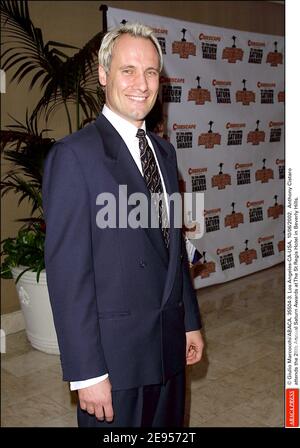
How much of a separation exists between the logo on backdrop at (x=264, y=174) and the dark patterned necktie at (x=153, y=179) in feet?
13.8

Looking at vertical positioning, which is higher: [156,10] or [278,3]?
[278,3]

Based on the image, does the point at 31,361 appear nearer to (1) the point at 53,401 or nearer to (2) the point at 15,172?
(1) the point at 53,401

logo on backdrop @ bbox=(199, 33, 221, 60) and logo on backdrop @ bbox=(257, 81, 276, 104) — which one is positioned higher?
logo on backdrop @ bbox=(199, 33, 221, 60)

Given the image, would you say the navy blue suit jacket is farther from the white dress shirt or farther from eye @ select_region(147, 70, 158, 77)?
eye @ select_region(147, 70, 158, 77)

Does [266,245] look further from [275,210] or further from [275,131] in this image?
[275,131]

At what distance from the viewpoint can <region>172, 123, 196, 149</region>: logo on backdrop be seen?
15.6 feet

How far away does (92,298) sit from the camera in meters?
1.47

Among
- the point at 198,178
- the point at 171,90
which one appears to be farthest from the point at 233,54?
the point at 198,178

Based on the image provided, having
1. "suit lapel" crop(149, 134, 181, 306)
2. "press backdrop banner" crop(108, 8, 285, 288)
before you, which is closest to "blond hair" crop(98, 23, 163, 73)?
"suit lapel" crop(149, 134, 181, 306)

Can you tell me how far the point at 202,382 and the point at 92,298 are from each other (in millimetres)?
2054

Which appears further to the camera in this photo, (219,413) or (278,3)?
(278,3)

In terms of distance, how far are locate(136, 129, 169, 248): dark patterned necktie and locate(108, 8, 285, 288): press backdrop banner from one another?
9.37 feet
